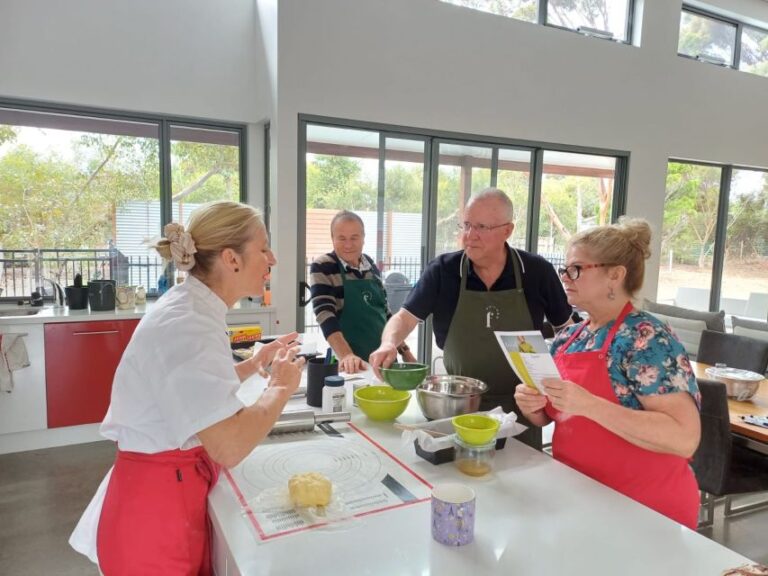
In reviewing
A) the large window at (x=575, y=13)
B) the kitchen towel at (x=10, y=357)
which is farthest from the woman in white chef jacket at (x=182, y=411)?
the large window at (x=575, y=13)

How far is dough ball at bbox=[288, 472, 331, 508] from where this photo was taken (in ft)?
3.66

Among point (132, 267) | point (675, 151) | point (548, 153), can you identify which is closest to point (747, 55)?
point (675, 151)

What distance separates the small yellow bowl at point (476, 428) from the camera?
131 cm

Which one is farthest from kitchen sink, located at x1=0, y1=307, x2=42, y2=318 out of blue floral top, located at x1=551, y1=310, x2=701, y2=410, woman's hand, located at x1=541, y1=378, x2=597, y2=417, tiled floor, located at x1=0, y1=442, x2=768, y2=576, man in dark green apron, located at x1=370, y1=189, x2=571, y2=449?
blue floral top, located at x1=551, y1=310, x2=701, y2=410

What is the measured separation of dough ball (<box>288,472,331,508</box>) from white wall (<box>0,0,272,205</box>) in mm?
3386

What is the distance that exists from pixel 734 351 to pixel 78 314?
4.21 metres

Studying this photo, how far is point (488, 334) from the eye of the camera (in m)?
1.99

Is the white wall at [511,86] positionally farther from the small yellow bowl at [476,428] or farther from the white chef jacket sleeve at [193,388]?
the white chef jacket sleeve at [193,388]

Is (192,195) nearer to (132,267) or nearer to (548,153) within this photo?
(132,267)

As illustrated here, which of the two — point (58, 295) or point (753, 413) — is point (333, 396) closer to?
point (753, 413)

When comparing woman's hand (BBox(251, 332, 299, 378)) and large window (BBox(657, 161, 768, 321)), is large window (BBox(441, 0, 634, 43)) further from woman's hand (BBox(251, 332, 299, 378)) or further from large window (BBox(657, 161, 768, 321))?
woman's hand (BBox(251, 332, 299, 378))

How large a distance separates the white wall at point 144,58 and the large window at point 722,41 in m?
4.68

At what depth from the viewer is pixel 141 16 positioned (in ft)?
12.4

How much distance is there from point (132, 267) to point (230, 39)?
1978 mm
